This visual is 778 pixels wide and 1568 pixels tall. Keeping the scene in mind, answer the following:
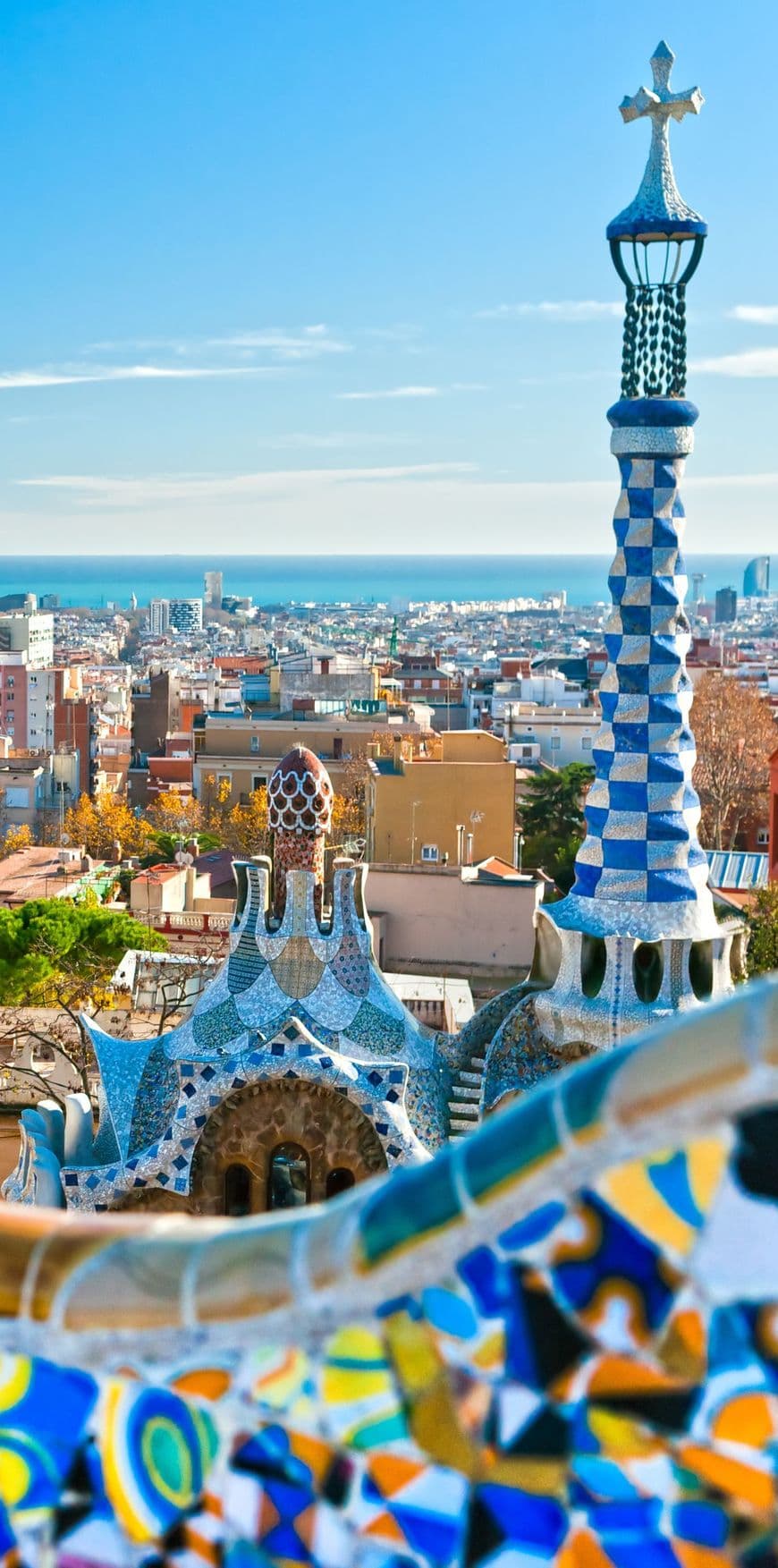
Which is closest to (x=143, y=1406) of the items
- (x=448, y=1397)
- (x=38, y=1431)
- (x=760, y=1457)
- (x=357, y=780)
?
(x=38, y=1431)

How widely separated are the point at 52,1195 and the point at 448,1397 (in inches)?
158

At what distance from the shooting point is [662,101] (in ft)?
19.4

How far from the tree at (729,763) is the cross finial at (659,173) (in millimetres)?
21809

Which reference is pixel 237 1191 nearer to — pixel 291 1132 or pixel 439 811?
pixel 291 1132

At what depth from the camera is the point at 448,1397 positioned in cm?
192

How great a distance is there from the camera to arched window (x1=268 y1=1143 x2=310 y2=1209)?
5.52 m

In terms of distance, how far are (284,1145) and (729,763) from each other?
24.7m

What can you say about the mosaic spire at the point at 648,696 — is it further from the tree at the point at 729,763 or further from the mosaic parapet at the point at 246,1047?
the tree at the point at 729,763

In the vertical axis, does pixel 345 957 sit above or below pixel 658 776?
below

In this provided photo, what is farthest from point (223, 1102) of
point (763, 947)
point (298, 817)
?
point (763, 947)

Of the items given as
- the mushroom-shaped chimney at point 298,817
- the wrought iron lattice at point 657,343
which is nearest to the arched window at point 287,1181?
the mushroom-shaped chimney at point 298,817

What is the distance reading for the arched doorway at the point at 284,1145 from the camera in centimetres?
543

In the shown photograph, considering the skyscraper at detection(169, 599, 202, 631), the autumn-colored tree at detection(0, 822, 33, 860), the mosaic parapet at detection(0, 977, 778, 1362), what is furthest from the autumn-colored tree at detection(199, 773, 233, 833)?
the skyscraper at detection(169, 599, 202, 631)

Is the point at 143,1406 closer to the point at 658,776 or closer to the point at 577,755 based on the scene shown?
the point at 658,776
